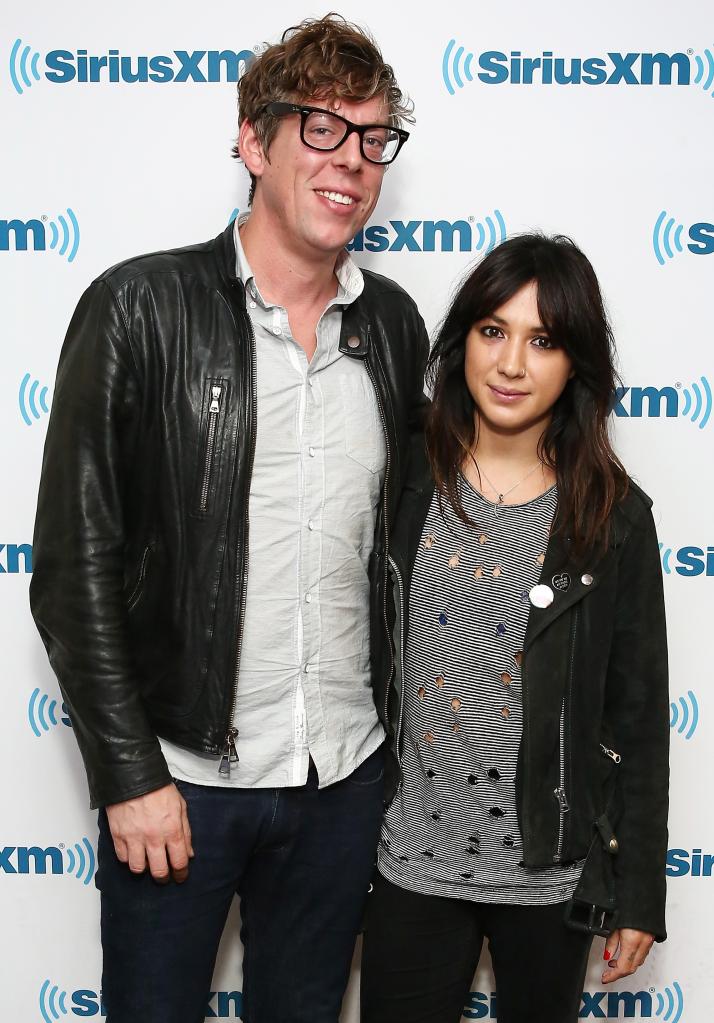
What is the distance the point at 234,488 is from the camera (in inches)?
58.4

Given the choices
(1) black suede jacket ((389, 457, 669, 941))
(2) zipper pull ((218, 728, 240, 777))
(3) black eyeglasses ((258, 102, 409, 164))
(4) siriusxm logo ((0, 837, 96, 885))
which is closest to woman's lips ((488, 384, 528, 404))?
(1) black suede jacket ((389, 457, 669, 941))

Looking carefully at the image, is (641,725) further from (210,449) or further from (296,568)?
(210,449)

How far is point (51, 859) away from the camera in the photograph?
2.24m

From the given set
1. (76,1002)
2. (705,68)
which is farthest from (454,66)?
(76,1002)

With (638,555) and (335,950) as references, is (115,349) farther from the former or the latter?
(335,950)

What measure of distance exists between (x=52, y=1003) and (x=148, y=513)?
4.92ft

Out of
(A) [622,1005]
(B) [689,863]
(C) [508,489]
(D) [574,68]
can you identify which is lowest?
(A) [622,1005]

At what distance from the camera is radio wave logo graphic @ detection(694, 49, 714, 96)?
6.58 feet

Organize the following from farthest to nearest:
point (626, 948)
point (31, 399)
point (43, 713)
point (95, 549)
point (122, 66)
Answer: point (43, 713) → point (31, 399) → point (122, 66) → point (626, 948) → point (95, 549)

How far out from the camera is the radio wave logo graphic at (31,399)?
2072 millimetres

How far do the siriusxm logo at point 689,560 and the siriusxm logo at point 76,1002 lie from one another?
148 cm

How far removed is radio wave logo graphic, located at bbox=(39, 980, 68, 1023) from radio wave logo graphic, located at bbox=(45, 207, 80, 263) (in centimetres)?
175

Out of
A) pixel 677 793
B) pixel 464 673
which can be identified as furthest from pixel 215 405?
pixel 677 793

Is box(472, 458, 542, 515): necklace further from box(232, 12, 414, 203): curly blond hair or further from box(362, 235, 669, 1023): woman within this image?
box(232, 12, 414, 203): curly blond hair
